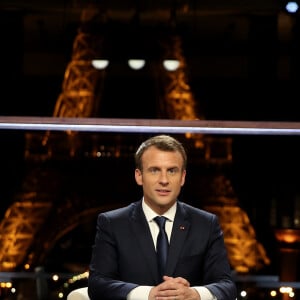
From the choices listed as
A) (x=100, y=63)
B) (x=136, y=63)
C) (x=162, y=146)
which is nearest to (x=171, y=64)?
(x=136, y=63)

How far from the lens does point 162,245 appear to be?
1766 millimetres

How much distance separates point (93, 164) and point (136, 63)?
510 millimetres

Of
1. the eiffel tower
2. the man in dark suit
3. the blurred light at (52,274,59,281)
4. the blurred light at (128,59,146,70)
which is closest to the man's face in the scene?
the man in dark suit

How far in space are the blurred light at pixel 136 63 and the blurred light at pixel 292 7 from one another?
2.29 feet

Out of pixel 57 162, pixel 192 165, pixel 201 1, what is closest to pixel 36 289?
pixel 57 162

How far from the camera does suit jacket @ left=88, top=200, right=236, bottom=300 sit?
Result: 5.71ft

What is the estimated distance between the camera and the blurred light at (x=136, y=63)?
133 inches

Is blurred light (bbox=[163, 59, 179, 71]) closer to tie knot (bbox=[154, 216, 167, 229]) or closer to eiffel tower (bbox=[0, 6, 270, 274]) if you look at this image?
eiffel tower (bbox=[0, 6, 270, 274])

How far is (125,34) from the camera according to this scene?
134 inches

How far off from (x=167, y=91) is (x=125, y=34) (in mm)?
372

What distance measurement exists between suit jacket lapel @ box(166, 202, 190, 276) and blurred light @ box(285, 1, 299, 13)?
1801 mm

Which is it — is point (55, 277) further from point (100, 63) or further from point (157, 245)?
point (157, 245)

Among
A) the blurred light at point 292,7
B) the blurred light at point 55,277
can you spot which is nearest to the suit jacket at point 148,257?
the blurred light at point 55,277

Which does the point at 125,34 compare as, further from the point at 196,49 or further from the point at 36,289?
the point at 36,289
